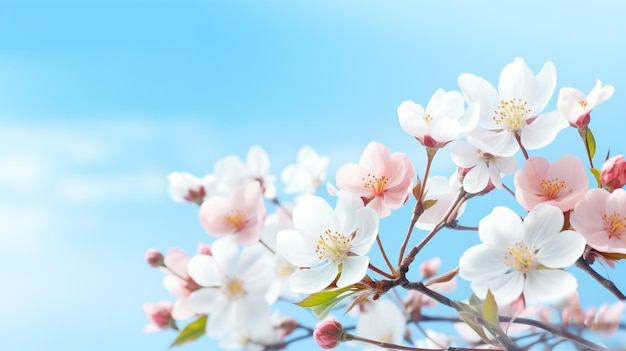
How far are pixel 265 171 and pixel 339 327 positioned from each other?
0.78 meters

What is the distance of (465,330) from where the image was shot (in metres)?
1.02

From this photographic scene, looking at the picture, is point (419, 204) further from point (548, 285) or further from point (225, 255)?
point (225, 255)

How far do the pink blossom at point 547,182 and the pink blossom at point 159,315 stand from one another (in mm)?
771

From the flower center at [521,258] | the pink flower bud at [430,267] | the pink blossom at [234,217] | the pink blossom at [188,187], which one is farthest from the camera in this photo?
the pink flower bud at [430,267]

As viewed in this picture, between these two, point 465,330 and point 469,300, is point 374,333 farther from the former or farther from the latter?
point 469,300

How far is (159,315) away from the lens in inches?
49.7

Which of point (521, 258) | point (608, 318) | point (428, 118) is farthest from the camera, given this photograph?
point (428, 118)

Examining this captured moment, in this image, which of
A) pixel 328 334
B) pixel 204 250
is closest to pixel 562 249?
pixel 328 334

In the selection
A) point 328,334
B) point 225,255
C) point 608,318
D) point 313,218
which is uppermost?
point 225,255

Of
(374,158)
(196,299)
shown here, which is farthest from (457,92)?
(196,299)

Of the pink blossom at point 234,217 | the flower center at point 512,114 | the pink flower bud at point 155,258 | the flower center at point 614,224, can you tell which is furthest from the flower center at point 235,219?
the flower center at point 614,224

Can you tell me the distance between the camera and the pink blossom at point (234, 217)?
1.07 meters

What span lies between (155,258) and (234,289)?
0.18 metres

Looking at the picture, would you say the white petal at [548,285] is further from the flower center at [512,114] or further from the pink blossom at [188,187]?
the pink blossom at [188,187]
